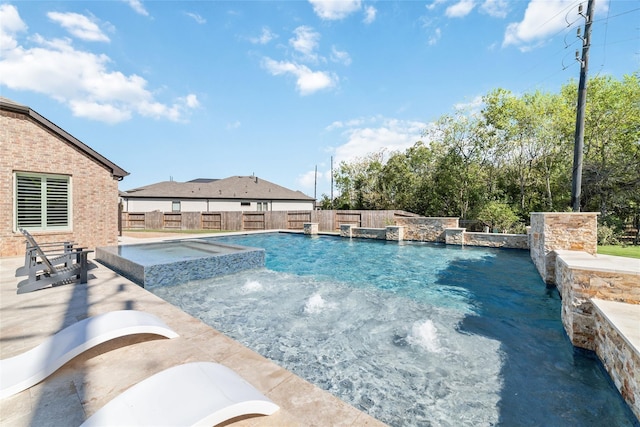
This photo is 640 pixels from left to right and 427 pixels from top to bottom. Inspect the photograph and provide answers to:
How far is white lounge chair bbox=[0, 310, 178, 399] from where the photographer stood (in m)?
2.48

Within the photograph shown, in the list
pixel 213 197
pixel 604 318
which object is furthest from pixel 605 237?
pixel 213 197

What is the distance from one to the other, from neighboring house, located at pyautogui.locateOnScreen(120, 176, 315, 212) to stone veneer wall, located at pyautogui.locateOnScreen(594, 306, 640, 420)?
30306 mm

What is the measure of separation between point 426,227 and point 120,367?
1552cm

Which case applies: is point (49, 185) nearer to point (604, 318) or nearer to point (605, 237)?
point (604, 318)

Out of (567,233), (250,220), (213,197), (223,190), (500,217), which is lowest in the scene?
(250,220)

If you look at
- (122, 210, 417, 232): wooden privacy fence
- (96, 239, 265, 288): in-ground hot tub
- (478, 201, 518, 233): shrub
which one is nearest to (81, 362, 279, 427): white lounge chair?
(96, 239, 265, 288): in-ground hot tub

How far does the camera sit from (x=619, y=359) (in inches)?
118

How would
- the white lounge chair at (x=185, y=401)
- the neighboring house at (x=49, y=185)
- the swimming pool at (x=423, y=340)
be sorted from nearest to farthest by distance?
the white lounge chair at (x=185, y=401) → the swimming pool at (x=423, y=340) → the neighboring house at (x=49, y=185)

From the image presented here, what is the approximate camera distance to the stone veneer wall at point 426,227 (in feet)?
49.9

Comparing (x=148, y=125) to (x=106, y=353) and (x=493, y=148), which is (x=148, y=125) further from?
(x=493, y=148)

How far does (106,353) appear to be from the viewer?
3.05m

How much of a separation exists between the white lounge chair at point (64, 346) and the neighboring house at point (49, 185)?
31.5ft

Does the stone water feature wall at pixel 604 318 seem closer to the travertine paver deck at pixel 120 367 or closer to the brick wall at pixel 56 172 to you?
the travertine paver deck at pixel 120 367

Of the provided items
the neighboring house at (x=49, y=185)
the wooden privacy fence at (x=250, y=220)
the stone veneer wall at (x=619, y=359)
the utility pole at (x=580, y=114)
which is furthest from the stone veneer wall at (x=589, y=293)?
the wooden privacy fence at (x=250, y=220)
